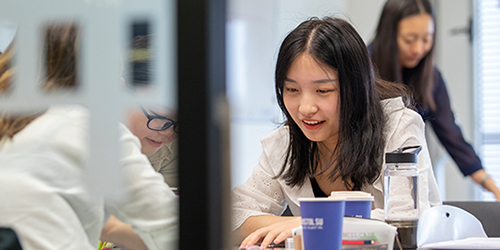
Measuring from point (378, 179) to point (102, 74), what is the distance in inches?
43.5

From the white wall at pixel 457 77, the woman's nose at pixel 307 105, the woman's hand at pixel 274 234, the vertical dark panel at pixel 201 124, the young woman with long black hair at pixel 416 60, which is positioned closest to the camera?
the vertical dark panel at pixel 201 124

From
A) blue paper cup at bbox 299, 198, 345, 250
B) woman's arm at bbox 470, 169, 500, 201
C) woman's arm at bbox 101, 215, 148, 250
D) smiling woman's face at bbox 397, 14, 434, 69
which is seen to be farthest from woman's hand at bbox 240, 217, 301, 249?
smiling woman's face at bbox 397, 14, 434, 69

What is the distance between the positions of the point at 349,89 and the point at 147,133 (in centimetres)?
101

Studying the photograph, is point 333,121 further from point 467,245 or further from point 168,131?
point 168,131

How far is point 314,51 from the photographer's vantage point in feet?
4.09

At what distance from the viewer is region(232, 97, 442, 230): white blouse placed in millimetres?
1236

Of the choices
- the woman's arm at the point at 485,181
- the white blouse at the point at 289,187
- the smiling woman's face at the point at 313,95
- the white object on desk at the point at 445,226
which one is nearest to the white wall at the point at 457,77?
the woman's arm at the point at 485,181

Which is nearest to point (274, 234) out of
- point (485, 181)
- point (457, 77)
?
point (485, 181)

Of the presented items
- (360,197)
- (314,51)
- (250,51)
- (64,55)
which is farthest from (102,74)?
(250,51)

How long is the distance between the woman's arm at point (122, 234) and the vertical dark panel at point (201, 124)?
0.12 feet

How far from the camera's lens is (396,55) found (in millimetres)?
1927

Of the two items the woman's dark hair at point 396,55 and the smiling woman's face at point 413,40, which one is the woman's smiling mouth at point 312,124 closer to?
the woman's dark hair at point 396,55

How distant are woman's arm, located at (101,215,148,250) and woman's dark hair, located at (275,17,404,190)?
39.5 inches

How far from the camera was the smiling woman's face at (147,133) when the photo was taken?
0.28 metres
